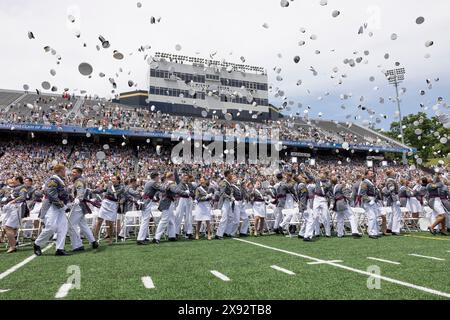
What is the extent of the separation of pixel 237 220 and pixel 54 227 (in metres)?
6.04

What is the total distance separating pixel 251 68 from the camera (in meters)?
58.8

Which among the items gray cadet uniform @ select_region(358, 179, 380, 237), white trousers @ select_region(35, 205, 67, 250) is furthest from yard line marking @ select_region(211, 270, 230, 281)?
gray cadet uniform @ select_region(358, 179, 380, 237)

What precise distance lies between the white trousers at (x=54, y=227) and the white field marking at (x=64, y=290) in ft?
11.7

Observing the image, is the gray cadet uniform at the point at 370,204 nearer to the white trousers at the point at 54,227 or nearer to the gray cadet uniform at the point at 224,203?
the gray cadet uniform at the point at 224,203

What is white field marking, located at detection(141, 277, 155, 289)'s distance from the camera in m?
5.10

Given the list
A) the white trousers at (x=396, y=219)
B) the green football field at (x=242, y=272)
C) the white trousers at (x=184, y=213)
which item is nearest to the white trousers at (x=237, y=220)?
the white trousers at (x=184, y=213)

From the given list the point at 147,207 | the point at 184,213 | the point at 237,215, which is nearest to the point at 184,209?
the point at 184,213

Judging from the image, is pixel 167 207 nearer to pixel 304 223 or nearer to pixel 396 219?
pixel 304 223

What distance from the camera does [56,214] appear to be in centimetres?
Result: 857

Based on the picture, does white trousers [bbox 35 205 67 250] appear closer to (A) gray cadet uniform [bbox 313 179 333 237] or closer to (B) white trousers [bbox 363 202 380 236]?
(A) gray cadet uniform [bbox 313 179 333 237]

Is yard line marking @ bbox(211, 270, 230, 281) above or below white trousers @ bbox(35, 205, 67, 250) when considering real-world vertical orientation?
below

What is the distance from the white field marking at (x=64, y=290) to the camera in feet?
15.0

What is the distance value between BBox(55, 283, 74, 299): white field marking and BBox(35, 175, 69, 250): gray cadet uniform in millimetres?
3596
